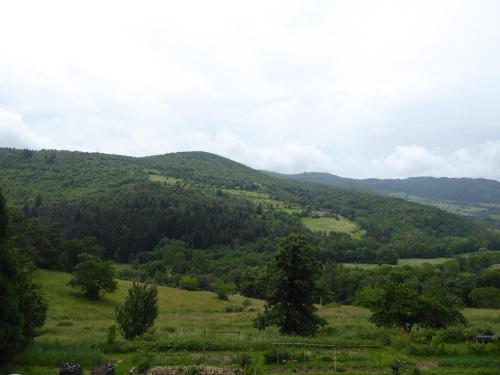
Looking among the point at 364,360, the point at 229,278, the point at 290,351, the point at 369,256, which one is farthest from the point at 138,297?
the point at 369,256

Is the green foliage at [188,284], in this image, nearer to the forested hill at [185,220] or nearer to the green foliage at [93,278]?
the green foliage at [93,278]

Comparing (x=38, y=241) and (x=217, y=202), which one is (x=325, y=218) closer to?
(x=217, y=202)

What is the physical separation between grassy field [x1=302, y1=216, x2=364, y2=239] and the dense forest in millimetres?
2919

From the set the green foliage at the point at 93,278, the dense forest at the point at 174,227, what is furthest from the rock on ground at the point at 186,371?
the dense forest at the point at 174,227

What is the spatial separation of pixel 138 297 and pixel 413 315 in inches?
624

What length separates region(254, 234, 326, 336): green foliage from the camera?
72.0ft

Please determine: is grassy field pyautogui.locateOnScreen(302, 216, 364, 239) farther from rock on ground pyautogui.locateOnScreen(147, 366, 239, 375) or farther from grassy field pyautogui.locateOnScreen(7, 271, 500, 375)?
rock on ground pyautogui.locateOnScreen(147, 366, 239, 375)

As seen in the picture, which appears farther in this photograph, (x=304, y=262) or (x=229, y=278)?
(x=229, y=278)

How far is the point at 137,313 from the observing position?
70.8 feet

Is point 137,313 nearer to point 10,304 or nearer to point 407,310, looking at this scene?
point 10,304

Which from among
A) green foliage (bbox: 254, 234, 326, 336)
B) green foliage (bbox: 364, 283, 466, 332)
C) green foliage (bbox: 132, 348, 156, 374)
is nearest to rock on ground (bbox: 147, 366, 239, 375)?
green foliage (bbox: 132, 348, 156, 374)

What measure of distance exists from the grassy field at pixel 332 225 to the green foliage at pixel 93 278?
10345cm

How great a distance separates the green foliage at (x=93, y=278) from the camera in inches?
1932

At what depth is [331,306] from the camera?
57.1m
